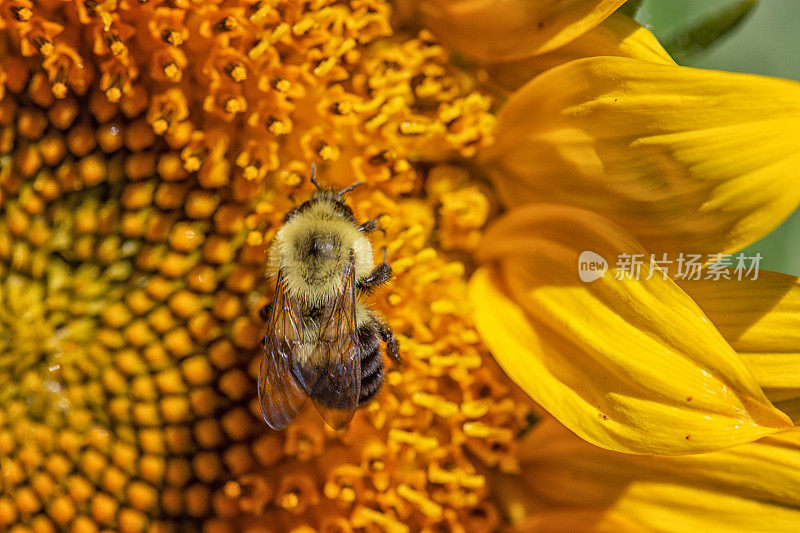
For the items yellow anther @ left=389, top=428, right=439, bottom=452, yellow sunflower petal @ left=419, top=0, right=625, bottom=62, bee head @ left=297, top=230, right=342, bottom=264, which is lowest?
yellow anther @ left=389, top=428, right=439, bottom=452

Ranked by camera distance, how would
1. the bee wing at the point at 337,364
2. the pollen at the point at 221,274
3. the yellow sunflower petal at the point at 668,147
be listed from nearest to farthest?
1. the yellow sunflower petal at the point at 668,147
2. the bee wing at the point at 337,364
3. the pollen at the point at 221,274

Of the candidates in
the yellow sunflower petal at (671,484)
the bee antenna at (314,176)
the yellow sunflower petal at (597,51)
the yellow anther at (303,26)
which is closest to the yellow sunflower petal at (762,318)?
the yellow sunflower petal at (671,484)

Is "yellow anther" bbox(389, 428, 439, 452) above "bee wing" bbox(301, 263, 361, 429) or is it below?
below

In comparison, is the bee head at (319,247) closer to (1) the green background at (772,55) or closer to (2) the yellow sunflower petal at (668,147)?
(2) the yellow sunflower petal at (668,147)

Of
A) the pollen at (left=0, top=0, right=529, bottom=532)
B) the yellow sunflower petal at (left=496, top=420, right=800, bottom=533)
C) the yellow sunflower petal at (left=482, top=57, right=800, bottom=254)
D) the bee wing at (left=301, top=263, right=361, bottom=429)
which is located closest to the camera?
the yellow sunflower petal at (left=482, top=57, right=800, bottom=254)

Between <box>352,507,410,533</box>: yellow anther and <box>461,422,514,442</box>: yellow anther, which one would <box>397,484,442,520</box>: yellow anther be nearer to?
<box>352,507,410,533</box>: yellow anther

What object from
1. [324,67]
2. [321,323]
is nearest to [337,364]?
[321,323]

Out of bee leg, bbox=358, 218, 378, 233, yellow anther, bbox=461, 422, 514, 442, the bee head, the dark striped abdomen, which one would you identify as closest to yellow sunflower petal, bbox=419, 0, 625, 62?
bee leg, bbox=358, 218, 378, 233
